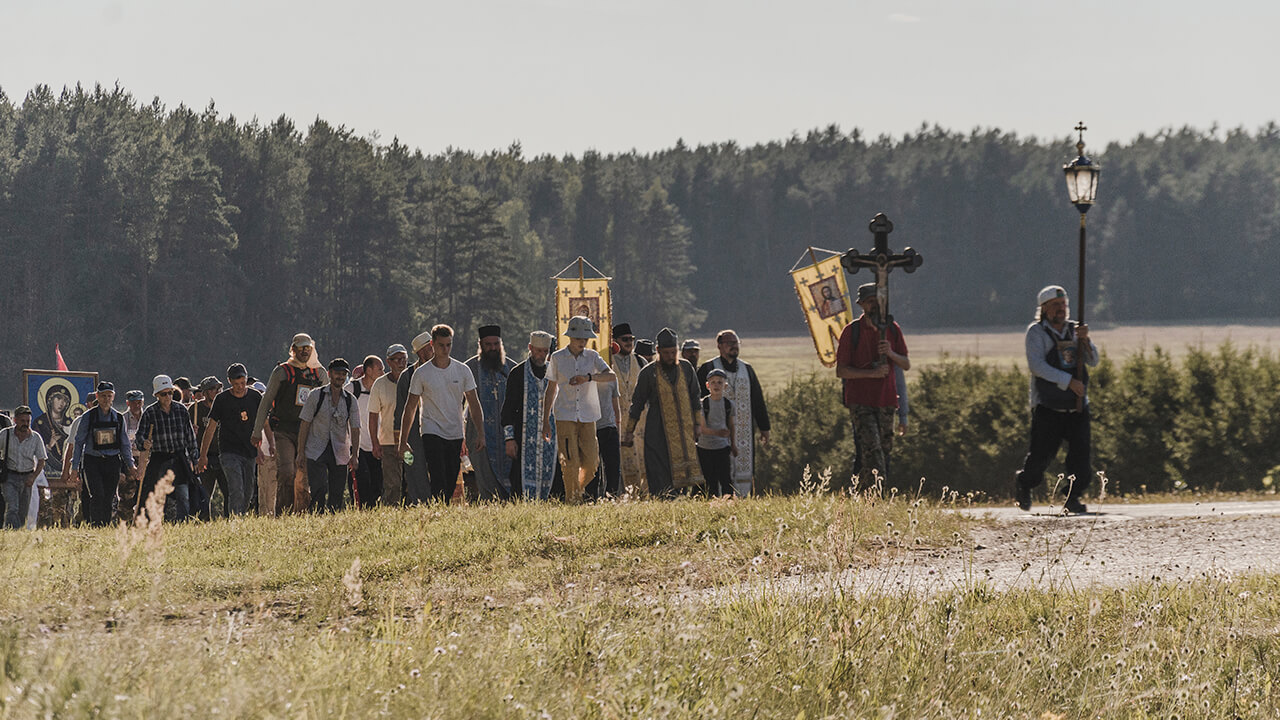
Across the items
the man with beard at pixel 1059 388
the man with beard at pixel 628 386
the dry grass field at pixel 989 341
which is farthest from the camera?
the dry grass field at pixel 989 341

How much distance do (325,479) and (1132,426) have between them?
14.5m

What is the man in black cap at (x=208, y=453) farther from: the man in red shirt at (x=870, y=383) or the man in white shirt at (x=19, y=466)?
the man in red shirt at (x=870, y=383)

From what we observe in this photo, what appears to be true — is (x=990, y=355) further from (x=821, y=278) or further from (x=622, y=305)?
(x=821, y=278)

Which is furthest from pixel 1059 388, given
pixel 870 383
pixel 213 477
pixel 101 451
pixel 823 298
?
pixel 823 298

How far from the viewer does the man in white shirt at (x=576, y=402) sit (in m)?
12.9

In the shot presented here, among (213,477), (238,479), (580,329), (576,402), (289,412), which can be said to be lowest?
(213,477)

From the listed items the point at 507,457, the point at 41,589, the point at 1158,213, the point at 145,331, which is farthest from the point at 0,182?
the point at 1158,213

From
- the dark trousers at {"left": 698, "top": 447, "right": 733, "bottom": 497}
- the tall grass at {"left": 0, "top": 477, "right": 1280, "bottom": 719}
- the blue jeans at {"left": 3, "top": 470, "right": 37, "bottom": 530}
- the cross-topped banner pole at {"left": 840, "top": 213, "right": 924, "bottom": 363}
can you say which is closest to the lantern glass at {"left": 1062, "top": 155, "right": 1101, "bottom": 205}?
the cross-topped banner pole at {"left": 840, "top": 213, "right": 924, "bottom": 363}

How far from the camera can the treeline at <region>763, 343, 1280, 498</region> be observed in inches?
906

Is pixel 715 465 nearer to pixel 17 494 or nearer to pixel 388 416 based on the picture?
pixel 388 416

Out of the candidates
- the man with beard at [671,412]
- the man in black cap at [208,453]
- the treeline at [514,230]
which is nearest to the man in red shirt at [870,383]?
the man with beard at [671,412]

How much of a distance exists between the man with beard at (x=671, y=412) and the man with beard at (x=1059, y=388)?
3148 millimetres

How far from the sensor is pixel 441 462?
42.6 ft

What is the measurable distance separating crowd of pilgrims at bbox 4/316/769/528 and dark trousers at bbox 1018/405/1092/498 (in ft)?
10.2
